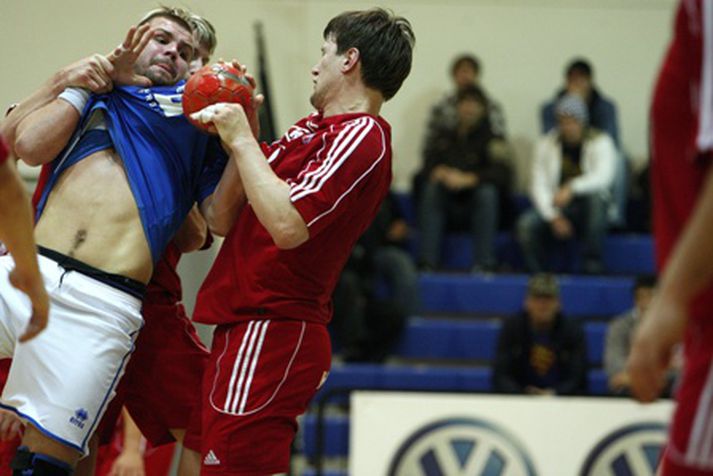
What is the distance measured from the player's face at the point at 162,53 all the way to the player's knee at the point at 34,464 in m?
1.26

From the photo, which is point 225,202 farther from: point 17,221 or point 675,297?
point 675,297

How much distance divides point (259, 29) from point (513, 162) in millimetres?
4367

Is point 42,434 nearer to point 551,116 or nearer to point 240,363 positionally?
point 240,363

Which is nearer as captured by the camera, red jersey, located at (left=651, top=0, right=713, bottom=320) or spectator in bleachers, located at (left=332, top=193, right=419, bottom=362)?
red jersey, located at (left=651, top=0, right=713, bottom=320)

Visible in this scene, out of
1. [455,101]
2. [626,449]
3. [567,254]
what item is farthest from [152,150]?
[567,254]

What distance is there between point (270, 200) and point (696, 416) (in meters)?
1.58

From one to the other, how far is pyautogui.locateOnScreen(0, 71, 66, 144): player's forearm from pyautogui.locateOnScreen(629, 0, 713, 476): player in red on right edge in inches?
81.8

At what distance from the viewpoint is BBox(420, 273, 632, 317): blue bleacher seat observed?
430 inches

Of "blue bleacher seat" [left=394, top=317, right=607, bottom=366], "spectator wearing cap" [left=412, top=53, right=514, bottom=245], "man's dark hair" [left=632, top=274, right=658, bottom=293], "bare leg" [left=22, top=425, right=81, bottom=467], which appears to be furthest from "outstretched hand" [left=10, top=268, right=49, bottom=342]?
"spectator wearing cap" [left=412, top=53, right=514, bottom=245]

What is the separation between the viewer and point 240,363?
12.3ft

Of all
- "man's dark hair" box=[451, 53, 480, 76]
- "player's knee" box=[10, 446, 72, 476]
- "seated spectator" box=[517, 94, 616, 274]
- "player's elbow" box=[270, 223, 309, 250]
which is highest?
"man's dark hair" box=[451, 53, 480, 76]

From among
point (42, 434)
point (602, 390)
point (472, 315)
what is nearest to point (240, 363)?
point (42, 434)

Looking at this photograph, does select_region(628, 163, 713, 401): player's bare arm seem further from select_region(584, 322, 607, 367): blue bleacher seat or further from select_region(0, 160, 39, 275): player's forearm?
select_region(584, 322, 607, 367): blue bleacher seat

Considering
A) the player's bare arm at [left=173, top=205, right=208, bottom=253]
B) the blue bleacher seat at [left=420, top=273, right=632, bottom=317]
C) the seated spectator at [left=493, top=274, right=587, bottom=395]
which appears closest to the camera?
the player's bare arm at [left=173, top=205, right=208, bottom=253]
